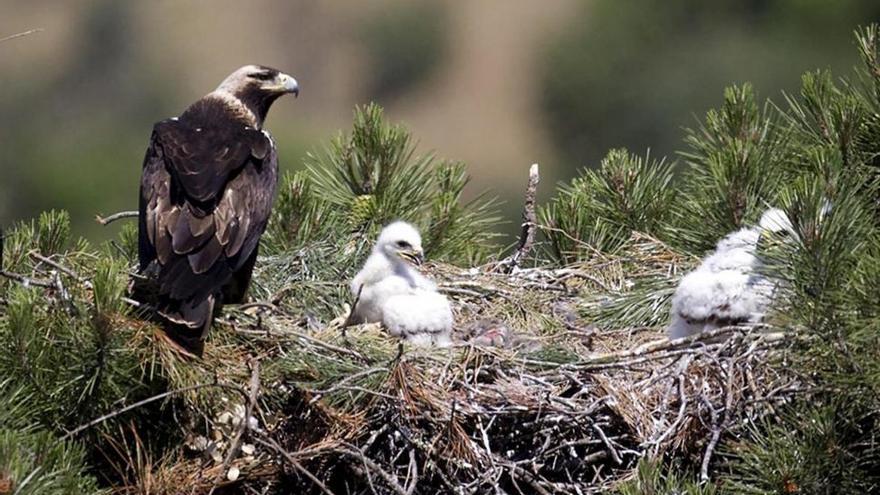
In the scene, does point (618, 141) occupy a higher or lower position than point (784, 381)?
higher

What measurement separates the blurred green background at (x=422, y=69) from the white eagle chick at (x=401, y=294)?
51.7ft

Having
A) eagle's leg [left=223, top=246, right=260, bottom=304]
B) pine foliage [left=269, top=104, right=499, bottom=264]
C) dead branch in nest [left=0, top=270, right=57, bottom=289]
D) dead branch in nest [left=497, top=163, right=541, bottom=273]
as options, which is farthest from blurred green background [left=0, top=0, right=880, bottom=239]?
dead branch in nest [left=0, top=270, right=57, bottom=289]

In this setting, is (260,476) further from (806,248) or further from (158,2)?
(158,2)

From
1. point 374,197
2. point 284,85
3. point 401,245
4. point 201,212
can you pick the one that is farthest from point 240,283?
point 284,85

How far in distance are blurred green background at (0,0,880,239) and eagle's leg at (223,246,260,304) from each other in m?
16.1

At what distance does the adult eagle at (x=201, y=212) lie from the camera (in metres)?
4.75

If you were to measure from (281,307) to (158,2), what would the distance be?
99.3 feet

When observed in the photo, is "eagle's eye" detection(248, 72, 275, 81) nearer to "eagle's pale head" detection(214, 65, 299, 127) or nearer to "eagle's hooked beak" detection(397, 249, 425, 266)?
"eagle's pale head" detection(214, 65, 299, 127)

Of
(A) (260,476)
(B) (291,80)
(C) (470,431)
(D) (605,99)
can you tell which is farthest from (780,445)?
(D) (605,99)

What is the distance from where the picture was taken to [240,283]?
210 inches

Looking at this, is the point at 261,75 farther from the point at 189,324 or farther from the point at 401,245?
the point at 189,324

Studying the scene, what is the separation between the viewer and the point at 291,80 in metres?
6.43

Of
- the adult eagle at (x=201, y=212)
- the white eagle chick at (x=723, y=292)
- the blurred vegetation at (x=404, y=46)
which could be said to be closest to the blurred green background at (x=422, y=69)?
the blurred vegetation at (x=404, y=46)

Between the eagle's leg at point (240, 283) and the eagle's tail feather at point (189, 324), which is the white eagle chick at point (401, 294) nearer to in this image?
the eagle's leg at point (240, 283)
